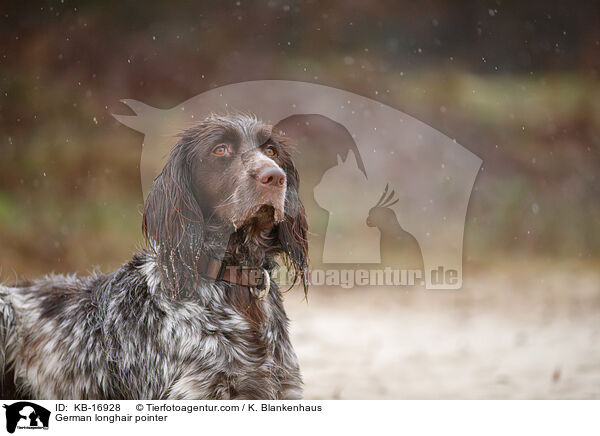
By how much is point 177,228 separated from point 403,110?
1.51 metres

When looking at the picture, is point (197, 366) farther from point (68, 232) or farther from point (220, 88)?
point (220, 88)

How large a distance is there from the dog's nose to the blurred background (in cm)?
102

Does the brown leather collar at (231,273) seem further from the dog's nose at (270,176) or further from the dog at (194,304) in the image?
the dog's nose at (270,176)

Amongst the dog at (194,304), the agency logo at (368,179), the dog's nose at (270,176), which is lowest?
the dog at (194,304)

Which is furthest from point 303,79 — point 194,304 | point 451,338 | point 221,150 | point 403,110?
point 451,338

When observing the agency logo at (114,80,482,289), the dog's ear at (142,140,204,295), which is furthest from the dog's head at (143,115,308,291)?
the agency logo at (114,80,482,289)

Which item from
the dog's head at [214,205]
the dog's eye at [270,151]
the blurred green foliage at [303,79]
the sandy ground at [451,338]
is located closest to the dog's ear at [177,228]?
the dog's head at [214,205]

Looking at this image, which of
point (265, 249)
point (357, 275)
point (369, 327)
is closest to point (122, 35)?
point (265, 249)

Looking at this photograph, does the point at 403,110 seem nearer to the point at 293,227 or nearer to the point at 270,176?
the point at 293,227
